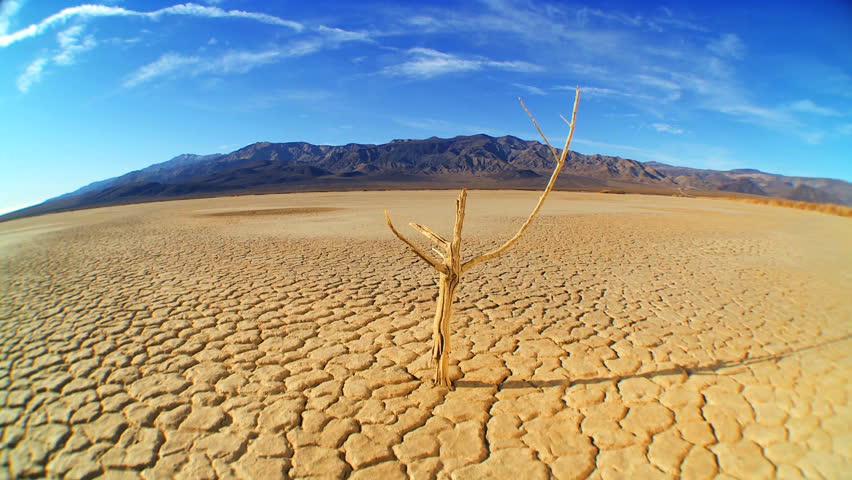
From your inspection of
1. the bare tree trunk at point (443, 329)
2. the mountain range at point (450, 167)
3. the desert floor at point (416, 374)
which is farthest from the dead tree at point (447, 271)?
the mountain range at point (450, 167)

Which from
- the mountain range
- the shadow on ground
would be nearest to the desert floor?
the shadow on ground

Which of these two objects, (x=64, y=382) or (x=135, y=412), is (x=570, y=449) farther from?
(x=64, y=382)

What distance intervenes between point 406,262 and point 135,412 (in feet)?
14.0

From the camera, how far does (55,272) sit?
234 inches

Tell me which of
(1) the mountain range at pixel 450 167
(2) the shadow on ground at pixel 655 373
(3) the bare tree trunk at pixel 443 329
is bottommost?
(2) the shadow on ground at pixel 655 373

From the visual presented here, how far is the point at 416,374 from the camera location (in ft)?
9.30

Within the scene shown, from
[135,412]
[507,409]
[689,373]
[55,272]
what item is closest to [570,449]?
[507,409]

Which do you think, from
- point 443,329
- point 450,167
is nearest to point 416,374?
point 443,329

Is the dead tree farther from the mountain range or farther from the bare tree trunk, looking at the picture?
the mountain range

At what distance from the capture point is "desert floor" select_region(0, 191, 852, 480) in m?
2.03

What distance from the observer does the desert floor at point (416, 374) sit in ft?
6.66

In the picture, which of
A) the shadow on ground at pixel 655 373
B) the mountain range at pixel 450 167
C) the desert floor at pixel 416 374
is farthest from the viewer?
the mountain range at pixel 450 167

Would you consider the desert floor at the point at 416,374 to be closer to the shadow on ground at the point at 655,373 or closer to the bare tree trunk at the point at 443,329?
the shadow on ground at the point at 655,373

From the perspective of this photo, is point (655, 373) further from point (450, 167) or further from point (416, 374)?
point (450, 167)
